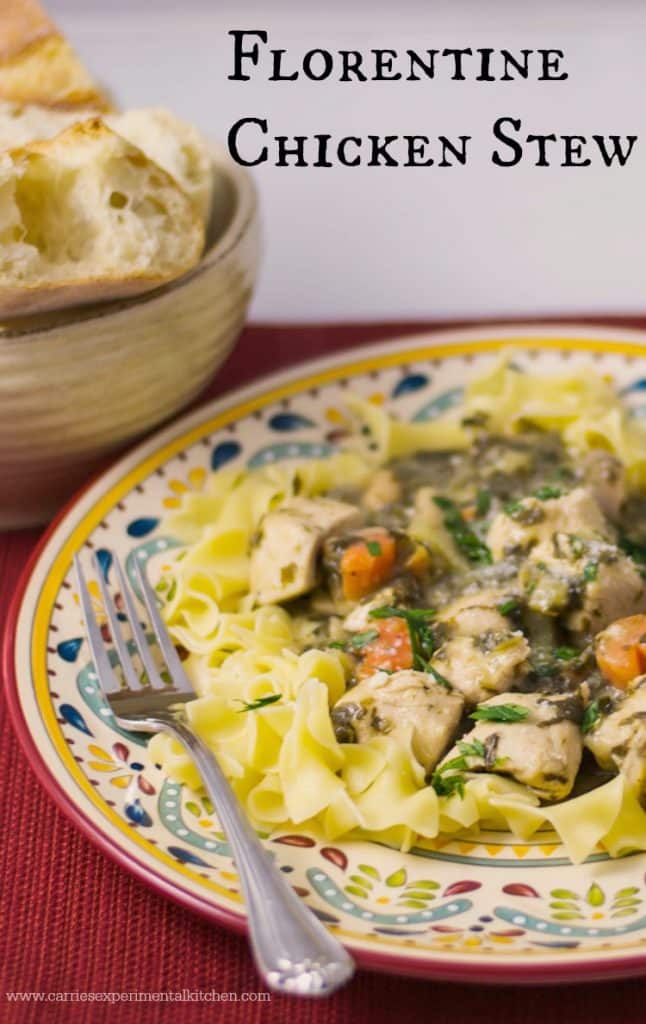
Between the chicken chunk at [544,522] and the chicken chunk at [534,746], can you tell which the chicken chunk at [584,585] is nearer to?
the chicken chunk at [544,522]

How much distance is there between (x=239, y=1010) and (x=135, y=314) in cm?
195

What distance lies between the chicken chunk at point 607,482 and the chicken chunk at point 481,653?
0.64 m

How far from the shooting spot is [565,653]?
341 centimetres

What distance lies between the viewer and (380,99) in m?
7.32

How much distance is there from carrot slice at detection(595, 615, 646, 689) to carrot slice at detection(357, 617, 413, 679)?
1.49 feet

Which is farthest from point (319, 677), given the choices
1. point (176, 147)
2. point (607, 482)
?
point (176, 147)

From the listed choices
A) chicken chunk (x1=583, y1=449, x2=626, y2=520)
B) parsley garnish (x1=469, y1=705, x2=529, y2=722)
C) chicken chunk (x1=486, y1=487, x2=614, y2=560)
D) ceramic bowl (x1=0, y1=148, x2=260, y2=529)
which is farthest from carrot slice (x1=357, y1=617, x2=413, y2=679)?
ceramic bowl (x1=0, y1=148, x2=260, y2=529)

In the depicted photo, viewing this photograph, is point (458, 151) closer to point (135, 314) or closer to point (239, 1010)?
point (135, 314)

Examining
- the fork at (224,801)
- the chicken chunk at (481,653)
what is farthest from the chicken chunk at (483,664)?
the fork at (224,801)

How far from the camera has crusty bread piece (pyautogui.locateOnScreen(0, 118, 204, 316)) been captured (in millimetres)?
3809

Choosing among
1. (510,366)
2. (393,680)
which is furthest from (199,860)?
(510,366)

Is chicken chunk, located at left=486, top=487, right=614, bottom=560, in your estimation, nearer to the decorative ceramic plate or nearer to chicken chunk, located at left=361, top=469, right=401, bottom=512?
chicken chunk, located at left=361, top=469, right=401, bottom=512

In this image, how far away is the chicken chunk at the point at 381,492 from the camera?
4.11 meters

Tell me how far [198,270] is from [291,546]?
3.01 ft
